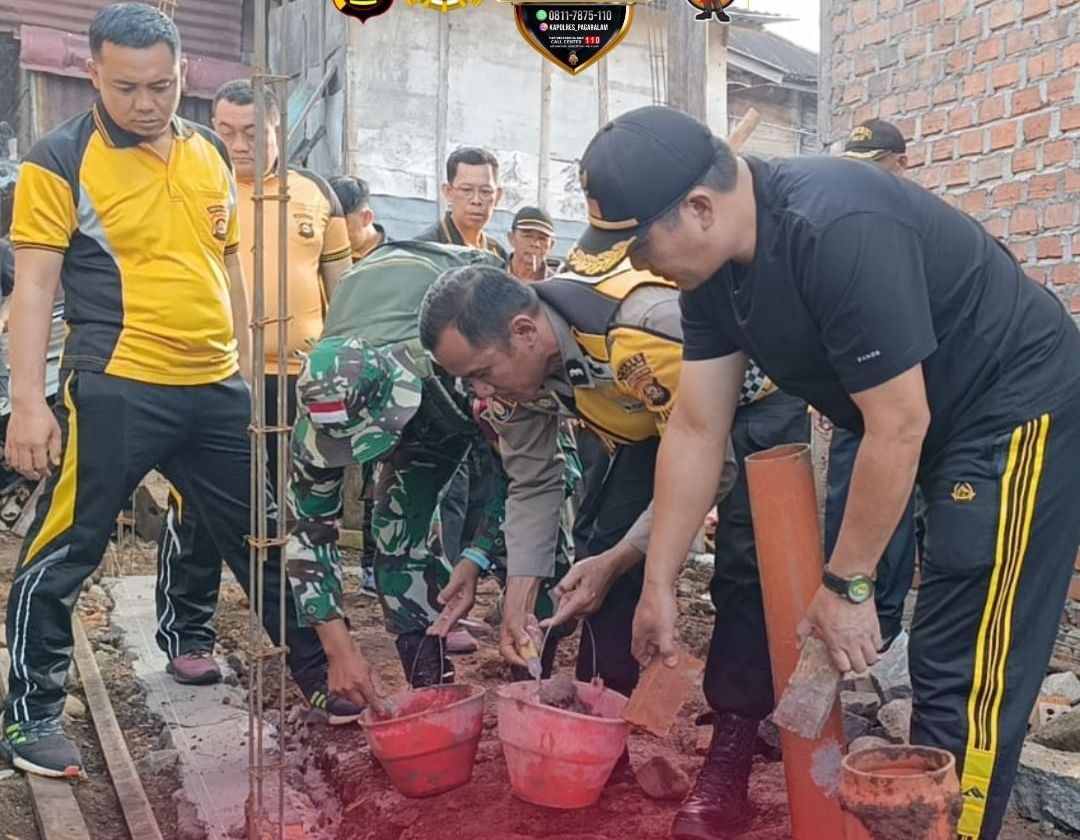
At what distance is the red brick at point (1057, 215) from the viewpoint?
452cm

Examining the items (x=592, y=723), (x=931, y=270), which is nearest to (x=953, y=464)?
(x=931, y=270)

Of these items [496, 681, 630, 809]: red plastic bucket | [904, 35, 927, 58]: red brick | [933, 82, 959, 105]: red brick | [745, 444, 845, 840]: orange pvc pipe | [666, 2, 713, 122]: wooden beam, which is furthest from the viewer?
[666, 2, 713, 122]: wooden beam

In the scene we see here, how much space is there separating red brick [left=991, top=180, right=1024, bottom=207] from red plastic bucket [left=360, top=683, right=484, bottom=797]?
2.82 metres

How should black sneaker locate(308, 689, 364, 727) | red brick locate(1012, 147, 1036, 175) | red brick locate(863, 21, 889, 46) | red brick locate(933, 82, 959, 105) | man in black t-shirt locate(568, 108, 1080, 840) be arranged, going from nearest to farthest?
man in black t-shirt locate(568, 108, 1080, 840)
black sneaker locate(308, 689, 364, 727)
red brick locate(1012, 147, 1036, 175)
red brick locate(933, 82, 959, 105)
red brick locate(863, 21, 889, 46)

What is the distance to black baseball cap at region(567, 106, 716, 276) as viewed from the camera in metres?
2.34

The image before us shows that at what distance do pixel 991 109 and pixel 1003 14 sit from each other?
1.13 feet

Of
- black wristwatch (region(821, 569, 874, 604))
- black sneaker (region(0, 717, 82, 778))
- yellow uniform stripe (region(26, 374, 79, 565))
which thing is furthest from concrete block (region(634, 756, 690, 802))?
yellow uniform stripe (region(26, 374, 79, 565))

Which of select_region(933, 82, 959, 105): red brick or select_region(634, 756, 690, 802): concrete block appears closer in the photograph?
select_region(634, 756, 690, 802): concrete block

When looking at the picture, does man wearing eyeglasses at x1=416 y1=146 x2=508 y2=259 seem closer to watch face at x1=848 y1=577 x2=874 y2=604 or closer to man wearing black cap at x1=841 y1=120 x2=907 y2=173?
man wearing black cap at x1=841 y1=120 x2=907 y2=173

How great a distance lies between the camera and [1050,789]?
11.0ft

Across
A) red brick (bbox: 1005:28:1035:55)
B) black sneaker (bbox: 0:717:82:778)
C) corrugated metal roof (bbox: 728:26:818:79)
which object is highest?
corrugated metal roof (bbox: 728:26:818:79)

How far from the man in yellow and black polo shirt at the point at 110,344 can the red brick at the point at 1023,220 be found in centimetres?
290

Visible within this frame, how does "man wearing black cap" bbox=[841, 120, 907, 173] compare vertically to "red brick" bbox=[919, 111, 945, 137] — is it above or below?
below

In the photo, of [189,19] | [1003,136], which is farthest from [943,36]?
[189,19]
